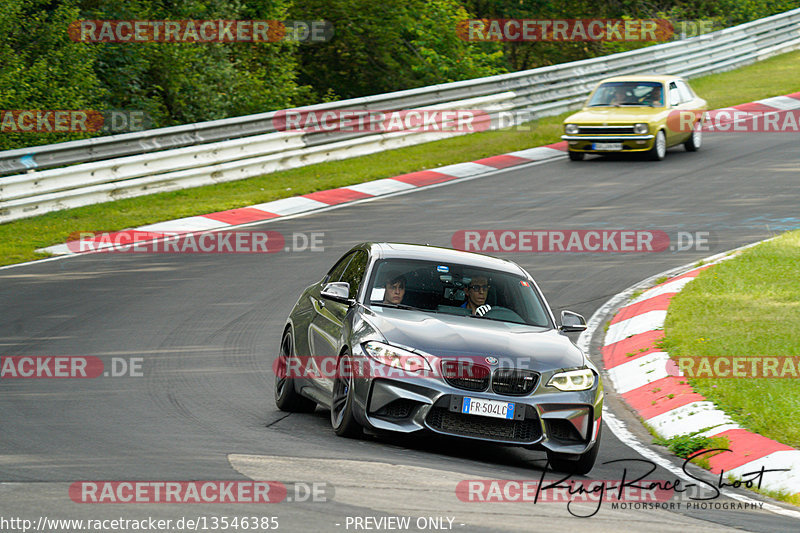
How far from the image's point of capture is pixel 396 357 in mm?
7754

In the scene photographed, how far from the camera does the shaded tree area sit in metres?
22.9

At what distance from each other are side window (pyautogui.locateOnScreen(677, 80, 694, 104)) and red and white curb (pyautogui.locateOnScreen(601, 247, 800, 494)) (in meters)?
9.76

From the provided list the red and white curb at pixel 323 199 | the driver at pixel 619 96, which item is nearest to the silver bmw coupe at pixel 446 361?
the red and white curb at pixel 323 199

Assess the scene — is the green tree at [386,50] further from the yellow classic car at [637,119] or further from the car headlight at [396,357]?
the car headlight at [396,357]

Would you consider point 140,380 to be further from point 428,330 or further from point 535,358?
point 535,358

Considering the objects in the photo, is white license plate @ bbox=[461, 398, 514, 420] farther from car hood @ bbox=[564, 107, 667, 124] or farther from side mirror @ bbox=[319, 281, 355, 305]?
car hood @ bbox=[564, 107, 667, 124]

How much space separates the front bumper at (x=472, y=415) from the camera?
7.57m

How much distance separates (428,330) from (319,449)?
3.93ft

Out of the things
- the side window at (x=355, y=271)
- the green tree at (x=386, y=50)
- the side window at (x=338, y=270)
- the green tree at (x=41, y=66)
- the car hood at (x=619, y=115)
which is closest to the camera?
the side window at (x=355, y=271)

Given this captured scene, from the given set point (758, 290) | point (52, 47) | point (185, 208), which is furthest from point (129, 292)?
point (52, 47)

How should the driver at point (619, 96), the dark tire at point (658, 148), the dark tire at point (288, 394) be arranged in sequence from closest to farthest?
the dark tire at point (288, 394) < the dark tire at point (658, 148) < the driver at point (619, 96)

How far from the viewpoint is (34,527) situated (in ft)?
17.9

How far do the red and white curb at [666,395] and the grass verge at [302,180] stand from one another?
8.42 metres

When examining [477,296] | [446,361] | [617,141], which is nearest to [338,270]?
[477,296]
